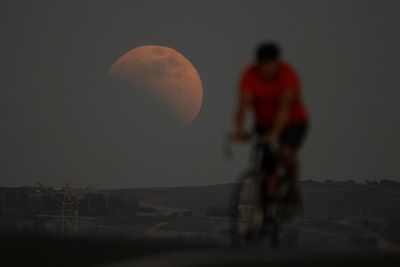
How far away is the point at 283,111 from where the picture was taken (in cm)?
1032

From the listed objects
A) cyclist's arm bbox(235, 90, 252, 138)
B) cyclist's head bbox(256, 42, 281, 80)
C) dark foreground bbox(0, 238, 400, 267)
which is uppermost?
cyclist's head bbox(256, 42, 281, 80)

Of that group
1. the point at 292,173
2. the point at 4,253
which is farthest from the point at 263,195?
the point at 4,253

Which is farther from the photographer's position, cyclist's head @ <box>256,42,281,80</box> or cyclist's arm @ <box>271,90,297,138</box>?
cyclist's head @ <box>256,42,281,80</box>

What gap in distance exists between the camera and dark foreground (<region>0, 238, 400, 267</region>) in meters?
8.82

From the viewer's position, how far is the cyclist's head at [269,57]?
34.3 feet

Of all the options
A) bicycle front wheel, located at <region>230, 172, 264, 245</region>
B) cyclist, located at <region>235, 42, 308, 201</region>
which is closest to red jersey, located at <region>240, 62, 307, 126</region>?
cyclist, located at <region>235, 42, 308, 201</region>

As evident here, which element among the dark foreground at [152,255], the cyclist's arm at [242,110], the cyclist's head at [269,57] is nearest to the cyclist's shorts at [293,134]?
the cyclist's arm at [242,110]

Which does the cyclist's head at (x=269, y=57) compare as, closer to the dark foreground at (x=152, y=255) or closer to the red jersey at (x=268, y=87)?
the red jersey at (x=268, y=87)

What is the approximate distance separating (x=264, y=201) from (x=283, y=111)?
1.41 m

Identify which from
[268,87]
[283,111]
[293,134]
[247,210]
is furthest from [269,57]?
[247,210]

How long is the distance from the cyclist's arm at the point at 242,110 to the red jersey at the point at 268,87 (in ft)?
0.19

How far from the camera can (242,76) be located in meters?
10.6

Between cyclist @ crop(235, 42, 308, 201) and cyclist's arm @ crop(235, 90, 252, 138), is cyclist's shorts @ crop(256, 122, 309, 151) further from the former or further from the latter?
cyclist's arm @ crop(235, 90, 252, 138)

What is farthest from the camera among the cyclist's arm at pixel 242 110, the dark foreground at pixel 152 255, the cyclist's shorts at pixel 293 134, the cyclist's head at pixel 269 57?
the cyclist's shorts at pixel 293 134
